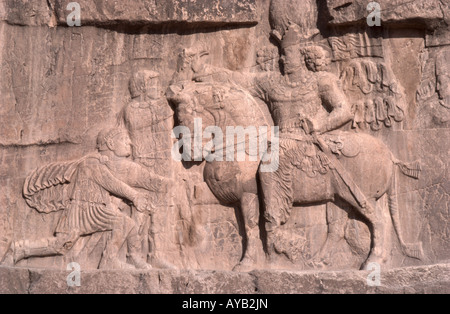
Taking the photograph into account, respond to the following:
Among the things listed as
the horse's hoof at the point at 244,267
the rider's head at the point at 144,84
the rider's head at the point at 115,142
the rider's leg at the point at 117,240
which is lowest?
the horse's hoof at the point at 244,267

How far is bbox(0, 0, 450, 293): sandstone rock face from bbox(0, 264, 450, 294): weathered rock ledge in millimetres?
17

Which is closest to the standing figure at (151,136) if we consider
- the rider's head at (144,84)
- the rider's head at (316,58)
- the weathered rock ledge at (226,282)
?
the rider's head at (144,84)

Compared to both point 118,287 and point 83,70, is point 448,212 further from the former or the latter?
point 83,70

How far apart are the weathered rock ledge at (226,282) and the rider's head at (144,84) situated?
1.61m

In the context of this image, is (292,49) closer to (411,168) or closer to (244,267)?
(411,168)

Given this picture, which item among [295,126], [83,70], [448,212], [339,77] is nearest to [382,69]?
[339,77]

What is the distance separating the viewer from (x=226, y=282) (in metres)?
6.38

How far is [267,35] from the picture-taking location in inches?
267

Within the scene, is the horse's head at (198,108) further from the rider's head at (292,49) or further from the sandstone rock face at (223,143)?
the rider's head at (292,49)

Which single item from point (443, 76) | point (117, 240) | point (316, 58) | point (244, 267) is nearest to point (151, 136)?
point (117, 240)

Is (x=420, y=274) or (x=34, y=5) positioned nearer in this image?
(x=420, y=274)

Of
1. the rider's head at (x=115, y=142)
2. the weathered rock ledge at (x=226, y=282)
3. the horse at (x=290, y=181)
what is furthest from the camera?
the rider's head at (x=115, y=142)

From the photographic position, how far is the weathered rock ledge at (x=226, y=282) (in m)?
6.27

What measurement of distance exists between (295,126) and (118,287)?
211cm
